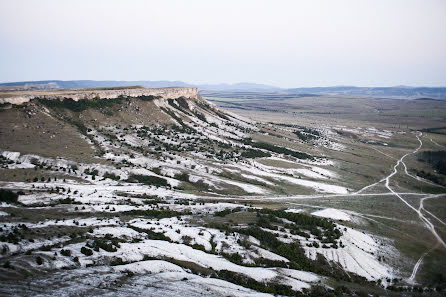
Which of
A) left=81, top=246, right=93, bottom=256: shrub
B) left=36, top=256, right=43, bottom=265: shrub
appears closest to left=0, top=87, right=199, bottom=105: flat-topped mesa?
left=81, top=246, right=93, bottom=256: shrub

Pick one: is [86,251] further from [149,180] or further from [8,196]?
[149,180]

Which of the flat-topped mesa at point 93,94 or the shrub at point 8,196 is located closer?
the shrub at point 8,196

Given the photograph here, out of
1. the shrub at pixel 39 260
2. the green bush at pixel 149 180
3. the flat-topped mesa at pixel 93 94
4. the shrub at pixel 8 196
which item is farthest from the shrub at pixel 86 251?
the flat-topped mesa at pixel 93 94

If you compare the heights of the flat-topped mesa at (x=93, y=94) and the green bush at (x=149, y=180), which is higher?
the flat-topped mesa at (x=93, y=94)

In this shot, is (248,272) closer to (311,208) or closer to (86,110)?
(311,208)

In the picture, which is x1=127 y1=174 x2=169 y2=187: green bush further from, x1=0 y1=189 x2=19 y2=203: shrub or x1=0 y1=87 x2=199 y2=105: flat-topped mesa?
x1=0 y1=87 x2=199 y2=105: flat-topped mesa

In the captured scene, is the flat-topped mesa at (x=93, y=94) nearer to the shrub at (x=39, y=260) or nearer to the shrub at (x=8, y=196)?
the shrub at (x=8, y=196)

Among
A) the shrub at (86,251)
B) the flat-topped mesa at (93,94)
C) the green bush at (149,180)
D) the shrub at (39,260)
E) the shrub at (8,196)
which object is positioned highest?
the flat-topped mesa at (93,94)

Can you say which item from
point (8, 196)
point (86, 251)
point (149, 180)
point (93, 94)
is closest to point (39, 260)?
point (86, 251)

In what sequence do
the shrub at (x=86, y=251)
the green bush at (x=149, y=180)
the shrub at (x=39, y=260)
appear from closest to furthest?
the shrub at (x=39, y=260) → the shrub at (x=86, y=251) → the green bush at (x=149, y=180)
